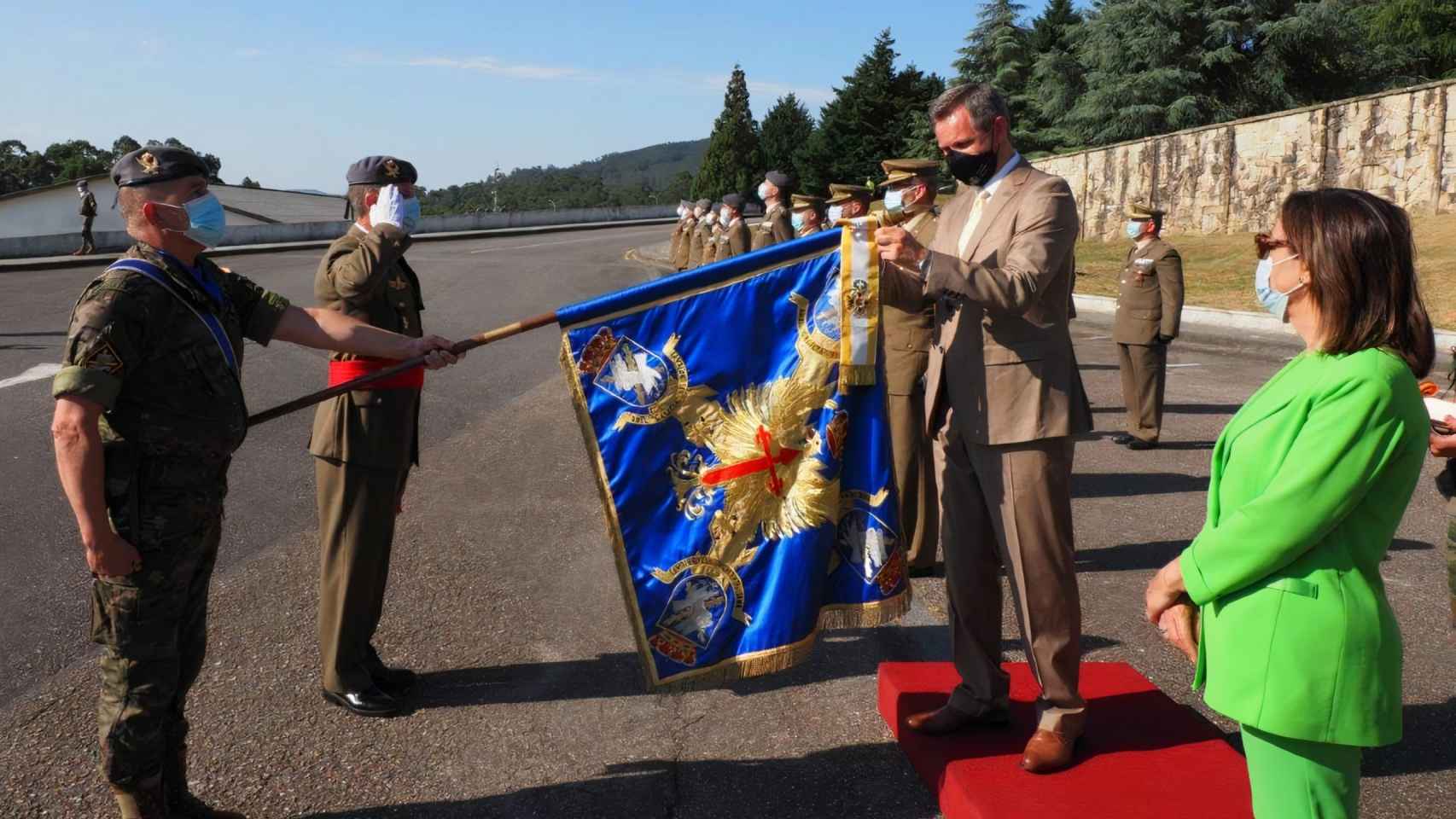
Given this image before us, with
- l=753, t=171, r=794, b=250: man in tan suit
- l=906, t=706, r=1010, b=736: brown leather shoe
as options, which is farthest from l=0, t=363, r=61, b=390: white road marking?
l=906, t=706, r=1010, b=736: brown leather shoe

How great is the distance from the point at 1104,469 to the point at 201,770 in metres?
6.50

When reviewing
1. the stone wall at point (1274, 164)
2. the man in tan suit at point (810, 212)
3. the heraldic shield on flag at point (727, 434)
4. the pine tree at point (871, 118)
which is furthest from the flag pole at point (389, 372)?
the pine tree at point (871, 118)

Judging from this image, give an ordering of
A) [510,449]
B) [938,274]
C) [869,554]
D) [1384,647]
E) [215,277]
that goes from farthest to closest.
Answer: [510,449] → [869,554] → [215,277] → [938,274] → [1384,647]

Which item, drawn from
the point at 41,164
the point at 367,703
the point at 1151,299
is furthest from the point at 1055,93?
the point at 41,164

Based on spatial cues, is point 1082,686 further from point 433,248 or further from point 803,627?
point 433,248

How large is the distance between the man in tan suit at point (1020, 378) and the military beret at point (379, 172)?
6.94 ft

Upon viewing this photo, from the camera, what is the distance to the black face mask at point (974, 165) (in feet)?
11.2

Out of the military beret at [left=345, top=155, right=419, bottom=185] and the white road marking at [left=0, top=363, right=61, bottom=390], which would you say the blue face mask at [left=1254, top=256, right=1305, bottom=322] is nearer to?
the military beret at [left=345, top=155, right=419, bottom=185]

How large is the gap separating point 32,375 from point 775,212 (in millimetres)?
8271

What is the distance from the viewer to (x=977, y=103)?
11.0 feet

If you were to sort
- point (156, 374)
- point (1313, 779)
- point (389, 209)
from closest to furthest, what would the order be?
point (1313, 779) < point (156, 374) < point (389, 209)

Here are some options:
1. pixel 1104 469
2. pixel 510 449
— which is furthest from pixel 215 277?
pixel 1104 469

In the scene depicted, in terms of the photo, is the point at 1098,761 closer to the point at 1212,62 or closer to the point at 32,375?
the point at 32,375

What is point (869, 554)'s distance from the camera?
3703mm
